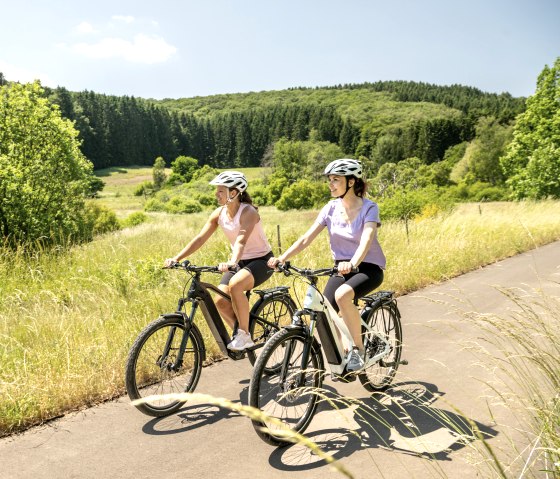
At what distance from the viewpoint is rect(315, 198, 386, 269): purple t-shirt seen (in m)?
4.55

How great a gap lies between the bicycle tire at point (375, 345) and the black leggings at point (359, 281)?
1.21ft

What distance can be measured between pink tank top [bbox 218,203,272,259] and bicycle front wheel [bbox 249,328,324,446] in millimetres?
1332

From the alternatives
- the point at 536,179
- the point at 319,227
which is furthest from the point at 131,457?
the point at 536,179

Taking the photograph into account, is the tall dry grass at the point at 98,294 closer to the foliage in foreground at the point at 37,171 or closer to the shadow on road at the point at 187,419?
the shadow on road at the point at 187,419

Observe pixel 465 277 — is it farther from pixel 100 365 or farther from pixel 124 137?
pixel 124 137

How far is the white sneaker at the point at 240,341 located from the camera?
4.91 meters

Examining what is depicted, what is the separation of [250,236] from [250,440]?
1.98 meters

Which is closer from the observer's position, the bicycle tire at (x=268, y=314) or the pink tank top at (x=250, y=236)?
the pink tank top at (x=250, y=236)

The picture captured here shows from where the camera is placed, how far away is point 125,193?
99562mm

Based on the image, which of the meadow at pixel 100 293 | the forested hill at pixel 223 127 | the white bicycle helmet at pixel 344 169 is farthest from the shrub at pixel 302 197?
the white bicycle helmet at pixel 344 169

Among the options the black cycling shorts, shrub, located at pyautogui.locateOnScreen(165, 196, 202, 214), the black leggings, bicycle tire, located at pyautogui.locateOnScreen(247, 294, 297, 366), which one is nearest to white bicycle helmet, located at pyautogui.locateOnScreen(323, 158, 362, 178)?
the black leggings

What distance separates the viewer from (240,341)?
495 cm

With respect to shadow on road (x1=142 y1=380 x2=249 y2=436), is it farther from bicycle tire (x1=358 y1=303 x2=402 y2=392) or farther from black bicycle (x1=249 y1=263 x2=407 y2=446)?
bicycle tire (x1=358 y1=303 x2=402 y2=392)

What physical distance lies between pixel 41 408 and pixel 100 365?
28.3 inches
